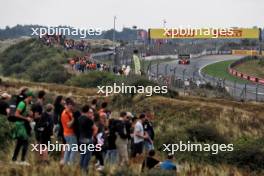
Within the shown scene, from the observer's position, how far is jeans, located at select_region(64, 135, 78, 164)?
13.7 metres

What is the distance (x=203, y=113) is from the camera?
2920cm

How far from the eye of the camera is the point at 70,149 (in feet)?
45.7

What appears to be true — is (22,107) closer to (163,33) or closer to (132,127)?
(132,127)

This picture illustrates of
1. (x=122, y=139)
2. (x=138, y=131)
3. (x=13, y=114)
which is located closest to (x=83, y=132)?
(x=122, y=139)

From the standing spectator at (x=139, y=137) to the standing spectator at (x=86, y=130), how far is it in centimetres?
152

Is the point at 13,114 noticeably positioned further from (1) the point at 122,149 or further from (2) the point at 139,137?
(2) the point at 139,137

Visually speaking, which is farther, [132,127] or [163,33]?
[163,33]

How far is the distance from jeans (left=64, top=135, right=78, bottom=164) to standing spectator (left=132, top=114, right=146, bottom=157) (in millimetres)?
1731

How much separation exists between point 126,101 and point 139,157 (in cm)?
1730

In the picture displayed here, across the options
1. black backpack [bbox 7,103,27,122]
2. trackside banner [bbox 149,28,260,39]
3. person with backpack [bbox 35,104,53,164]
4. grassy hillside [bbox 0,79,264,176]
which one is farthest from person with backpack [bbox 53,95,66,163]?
trackside banner [bbox 149,28,260,39]

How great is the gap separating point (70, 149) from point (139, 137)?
1870mm

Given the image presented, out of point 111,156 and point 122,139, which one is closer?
point 122,139

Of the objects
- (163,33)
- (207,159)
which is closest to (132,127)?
(207,159)

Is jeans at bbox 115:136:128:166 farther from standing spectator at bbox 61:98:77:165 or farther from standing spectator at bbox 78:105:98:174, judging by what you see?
standing spectator at bbox 61:98:77:165
